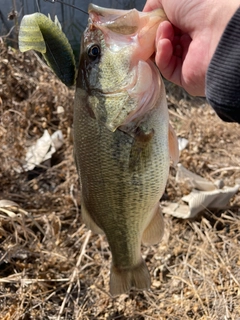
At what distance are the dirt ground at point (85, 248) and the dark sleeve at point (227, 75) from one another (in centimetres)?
152

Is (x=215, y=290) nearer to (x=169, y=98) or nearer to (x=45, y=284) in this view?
(x=45, y=284)

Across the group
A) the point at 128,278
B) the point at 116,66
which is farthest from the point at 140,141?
the point at 128,278

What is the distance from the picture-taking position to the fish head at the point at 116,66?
1.58 m

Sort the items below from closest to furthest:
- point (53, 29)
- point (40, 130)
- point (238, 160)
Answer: point (53, 29) → point (238, 160) → point (40, 130)

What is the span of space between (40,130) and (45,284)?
1771mm

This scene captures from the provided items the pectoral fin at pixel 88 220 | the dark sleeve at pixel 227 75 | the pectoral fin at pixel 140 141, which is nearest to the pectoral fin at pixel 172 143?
the pectoral fin at pixel 140 141

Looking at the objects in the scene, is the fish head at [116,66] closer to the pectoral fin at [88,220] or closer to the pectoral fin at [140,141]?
the pectoral fin at [140,141]

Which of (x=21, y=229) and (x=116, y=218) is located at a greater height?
(x=116, y=218)

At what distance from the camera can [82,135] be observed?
168 cm

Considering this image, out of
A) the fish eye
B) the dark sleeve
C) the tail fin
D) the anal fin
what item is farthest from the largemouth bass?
the tail fin

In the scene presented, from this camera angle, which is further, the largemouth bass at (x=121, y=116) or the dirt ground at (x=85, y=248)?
the dirt ground at (x=85, y=248)

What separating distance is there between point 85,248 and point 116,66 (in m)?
1.72

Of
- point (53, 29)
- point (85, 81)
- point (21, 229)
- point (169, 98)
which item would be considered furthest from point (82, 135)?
point (169, 98)

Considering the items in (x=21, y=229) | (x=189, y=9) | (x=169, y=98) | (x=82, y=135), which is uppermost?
(x=189, y=9)
